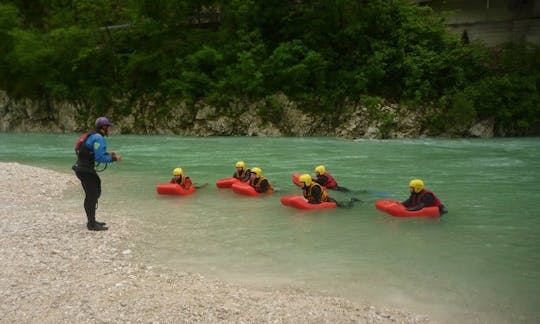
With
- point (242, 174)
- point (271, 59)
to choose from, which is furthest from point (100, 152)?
point (271, 59)

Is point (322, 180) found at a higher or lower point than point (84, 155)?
lower

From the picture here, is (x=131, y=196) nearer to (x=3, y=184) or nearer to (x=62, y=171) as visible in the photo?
(x=3, y=184)

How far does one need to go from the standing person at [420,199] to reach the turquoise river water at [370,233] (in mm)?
271

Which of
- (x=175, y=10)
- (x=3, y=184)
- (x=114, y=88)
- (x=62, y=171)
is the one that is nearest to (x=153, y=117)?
(x=114, y=88)

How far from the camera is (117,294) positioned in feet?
15.2

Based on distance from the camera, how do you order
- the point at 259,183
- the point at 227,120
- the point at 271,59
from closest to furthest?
the point at 259,183 → the point at 271,59 → the point at 227,120

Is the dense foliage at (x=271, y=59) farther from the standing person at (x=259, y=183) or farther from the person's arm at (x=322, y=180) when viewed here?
the standing person at (x=259, y=183)

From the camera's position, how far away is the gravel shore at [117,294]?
4.21 meters

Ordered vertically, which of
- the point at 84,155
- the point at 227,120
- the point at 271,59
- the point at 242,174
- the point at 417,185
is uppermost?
the point at 271,59

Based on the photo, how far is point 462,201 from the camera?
9164mm

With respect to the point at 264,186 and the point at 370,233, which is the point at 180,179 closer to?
the point at 264,186

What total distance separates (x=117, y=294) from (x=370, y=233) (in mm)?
4106

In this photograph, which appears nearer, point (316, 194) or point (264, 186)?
point (316, 194)

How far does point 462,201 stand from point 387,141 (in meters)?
10.7
